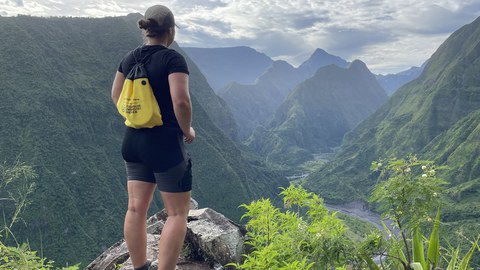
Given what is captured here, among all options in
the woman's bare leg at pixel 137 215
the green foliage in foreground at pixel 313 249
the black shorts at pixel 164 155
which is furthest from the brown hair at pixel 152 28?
the green foliage in foreground at pixel 313 249

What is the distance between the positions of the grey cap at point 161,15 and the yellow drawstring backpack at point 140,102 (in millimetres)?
522

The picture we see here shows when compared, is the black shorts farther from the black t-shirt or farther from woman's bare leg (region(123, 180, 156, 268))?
woman's bare leg (region(123, 180, 156, 268))

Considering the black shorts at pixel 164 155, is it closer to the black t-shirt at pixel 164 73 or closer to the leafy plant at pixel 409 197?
the black t-shirt at pixel 164 73

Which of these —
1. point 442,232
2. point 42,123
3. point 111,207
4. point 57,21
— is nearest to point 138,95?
point 442,232

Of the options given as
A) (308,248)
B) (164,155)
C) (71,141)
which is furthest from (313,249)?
(71,141)

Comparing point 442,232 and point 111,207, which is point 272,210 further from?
point 111,207

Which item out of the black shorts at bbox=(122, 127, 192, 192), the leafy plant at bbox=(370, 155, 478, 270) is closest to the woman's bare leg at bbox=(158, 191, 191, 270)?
the black shorts at bbox=(122, 127, 192, 192)

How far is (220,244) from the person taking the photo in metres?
6.77

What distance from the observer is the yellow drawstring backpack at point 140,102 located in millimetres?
3850

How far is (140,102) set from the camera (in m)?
3.89

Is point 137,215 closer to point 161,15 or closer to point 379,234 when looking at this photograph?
point 161,15

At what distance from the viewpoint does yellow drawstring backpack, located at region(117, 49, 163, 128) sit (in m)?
3.85

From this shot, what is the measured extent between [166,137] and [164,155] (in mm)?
202

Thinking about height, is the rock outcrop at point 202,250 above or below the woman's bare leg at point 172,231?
below
